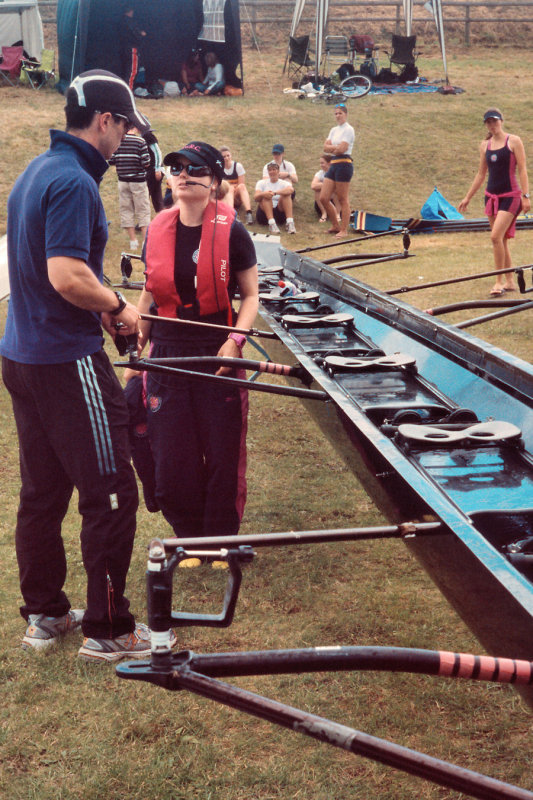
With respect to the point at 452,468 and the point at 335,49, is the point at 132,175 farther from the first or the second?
the point at 335,49

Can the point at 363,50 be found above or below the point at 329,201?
above

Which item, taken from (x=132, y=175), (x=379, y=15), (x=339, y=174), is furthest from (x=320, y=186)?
(x=379, y=15)

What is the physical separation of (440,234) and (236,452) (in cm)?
1064

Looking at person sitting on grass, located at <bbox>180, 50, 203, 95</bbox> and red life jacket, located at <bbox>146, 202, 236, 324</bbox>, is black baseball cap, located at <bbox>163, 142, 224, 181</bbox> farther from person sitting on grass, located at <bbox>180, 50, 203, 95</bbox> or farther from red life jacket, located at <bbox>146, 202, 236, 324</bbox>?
person sitting on grass, located at <bbox>180, 50, 203, 95</bbox>

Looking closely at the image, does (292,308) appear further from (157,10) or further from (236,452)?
(157,10)

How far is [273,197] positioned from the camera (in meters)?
14.1

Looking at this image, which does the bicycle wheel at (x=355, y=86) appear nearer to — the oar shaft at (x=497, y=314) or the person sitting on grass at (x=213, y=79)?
the person sitting on grass at (x=213, y=79)

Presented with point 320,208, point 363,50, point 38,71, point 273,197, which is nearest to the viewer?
point 273,197

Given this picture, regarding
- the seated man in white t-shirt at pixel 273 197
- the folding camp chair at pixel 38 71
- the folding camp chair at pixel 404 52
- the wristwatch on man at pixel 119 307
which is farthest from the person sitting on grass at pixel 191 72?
the wristwatch on man at pixel 119 307

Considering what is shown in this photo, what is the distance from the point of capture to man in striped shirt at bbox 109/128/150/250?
11.3 m

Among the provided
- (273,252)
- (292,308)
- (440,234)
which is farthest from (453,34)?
(292,308)

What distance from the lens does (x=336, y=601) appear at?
3.71 meters

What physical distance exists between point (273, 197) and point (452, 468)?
1166 centimetres

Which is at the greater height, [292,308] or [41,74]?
[41,74]
